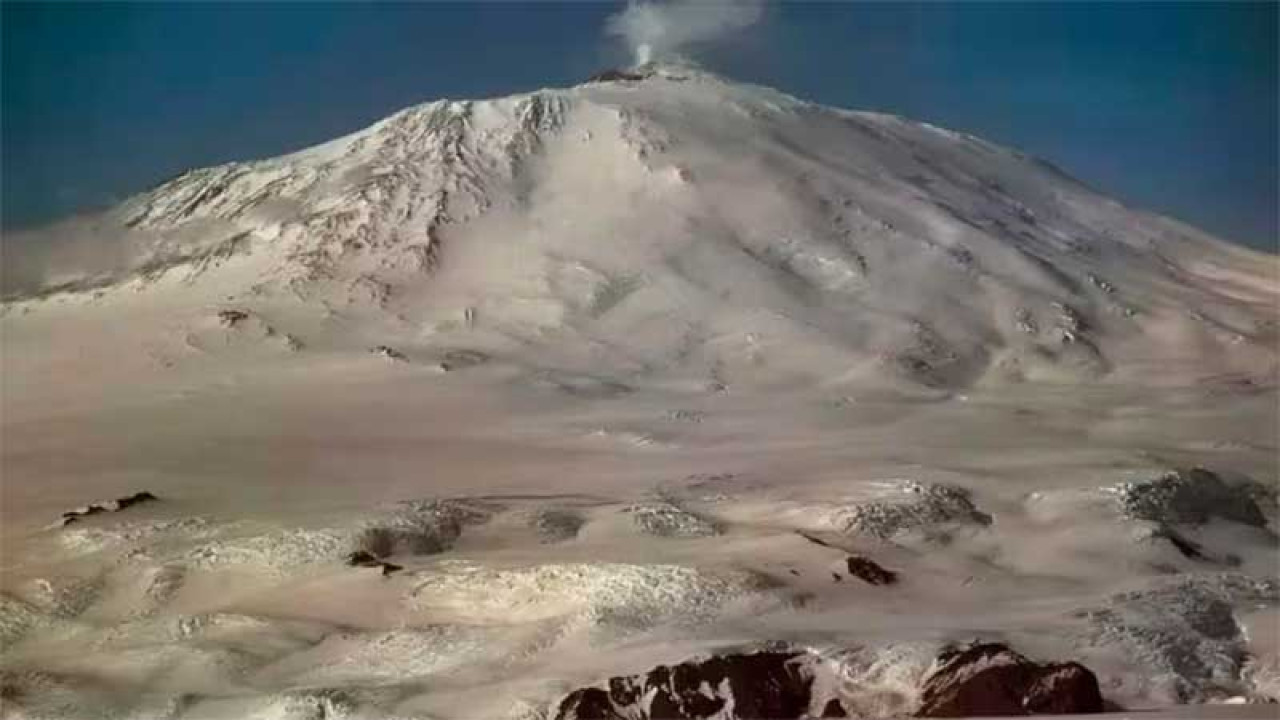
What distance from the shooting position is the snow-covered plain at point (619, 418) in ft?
34.1

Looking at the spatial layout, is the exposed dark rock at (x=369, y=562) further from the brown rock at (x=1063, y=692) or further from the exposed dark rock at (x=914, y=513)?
the brown rock at (x=1063, y=692)

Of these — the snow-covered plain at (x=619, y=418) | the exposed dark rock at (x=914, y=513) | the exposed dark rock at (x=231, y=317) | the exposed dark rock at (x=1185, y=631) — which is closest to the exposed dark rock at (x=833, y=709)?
the snow-covered plain at (x=619, y=418)

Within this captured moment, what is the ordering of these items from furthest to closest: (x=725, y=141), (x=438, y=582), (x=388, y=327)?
(x=725, y=141) → (x=388, y=327) → (x=438, y=582)

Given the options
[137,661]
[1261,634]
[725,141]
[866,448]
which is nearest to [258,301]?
[725,141]

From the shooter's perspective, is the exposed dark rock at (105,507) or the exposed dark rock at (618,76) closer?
the exposed dark rock at (105,507)

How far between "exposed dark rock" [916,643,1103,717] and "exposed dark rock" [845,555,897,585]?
280cm

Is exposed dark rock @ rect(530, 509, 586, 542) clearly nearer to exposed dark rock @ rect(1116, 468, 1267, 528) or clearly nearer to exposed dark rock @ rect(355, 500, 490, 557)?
exposed dark rock @ rect(355, 500, 490, 557)

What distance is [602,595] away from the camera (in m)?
10.9

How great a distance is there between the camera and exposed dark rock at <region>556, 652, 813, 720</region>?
28.3ft

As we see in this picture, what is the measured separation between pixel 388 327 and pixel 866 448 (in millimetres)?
9897

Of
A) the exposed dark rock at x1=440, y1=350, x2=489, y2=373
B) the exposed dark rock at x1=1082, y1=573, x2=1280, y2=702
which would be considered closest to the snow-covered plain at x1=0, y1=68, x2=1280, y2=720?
the exposed dark rock at x1=1082, y1=573, x2=1280, y2=702

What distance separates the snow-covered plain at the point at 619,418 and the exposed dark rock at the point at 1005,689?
23 cm

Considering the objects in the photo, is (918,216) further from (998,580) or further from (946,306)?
(998,580)

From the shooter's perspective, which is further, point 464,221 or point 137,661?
point 464,221
